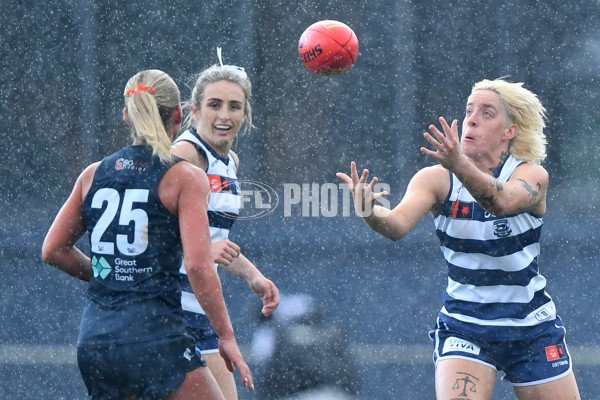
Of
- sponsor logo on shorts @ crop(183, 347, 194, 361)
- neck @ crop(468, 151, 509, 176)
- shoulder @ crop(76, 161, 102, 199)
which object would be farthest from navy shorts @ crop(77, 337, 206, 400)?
neck @ crop(468, 151, 509, 176)

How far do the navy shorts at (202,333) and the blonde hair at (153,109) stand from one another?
1.10 metres

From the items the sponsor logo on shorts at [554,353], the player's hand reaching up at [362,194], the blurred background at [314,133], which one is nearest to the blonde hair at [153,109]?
the player's hand reaching up at [362,194]

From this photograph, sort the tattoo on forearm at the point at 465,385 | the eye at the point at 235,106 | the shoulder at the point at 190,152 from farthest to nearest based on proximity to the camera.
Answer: the eye at the point at 235,106, the shoulder at the point at 190,152, the tattoo on forearm at the point at 465,385

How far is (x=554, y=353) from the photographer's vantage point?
4047mm

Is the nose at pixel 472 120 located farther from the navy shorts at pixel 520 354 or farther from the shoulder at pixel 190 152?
the shoulder at pixel 190 152

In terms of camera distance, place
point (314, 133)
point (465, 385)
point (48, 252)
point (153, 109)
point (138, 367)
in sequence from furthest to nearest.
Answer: point (314, 133)
point (465, 385)
point (48, 252)
point (153, 109)
point (138, 367)

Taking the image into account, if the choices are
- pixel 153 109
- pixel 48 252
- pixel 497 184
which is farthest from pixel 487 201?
pixel 48 252

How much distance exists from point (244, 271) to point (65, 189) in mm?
4191

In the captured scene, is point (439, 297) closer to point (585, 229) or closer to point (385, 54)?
point (585, 229)

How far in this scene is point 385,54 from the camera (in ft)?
26.5

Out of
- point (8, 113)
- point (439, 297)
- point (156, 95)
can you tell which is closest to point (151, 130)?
point (156, 95)

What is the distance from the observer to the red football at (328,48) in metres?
5.31

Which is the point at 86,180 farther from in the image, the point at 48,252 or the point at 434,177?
the point at 434,177

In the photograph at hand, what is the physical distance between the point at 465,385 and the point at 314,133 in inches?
177
